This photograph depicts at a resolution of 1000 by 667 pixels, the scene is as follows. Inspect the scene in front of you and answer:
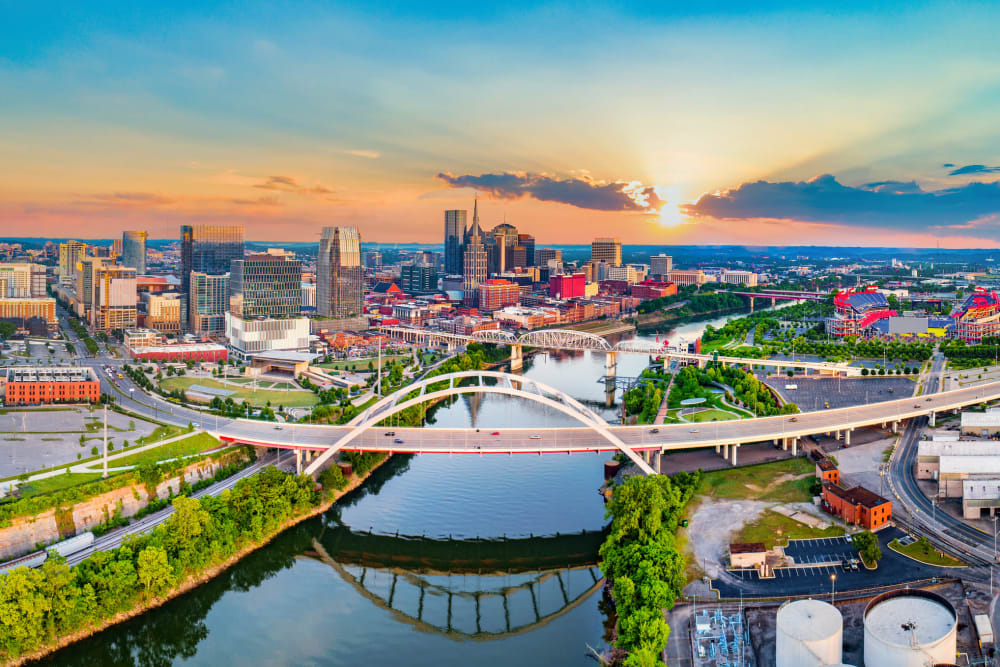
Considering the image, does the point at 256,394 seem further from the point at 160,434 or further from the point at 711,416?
the point at 711,416

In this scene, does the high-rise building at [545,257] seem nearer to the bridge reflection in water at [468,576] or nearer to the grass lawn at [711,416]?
the grass lawn at [711,416]

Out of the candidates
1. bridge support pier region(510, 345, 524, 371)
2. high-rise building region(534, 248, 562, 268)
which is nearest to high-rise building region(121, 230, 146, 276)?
bridge support pier region(510, 345, 524, 371)

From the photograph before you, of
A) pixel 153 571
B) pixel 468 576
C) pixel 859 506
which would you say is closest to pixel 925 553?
pixel 859 506

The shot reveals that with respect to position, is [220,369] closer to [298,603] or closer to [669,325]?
[298,603]

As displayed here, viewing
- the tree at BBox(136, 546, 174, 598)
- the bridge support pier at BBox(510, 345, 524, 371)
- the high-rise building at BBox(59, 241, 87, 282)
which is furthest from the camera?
the high-rise building at BBox(59, 241, 87, 282)

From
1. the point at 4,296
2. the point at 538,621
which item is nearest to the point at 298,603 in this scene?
the point at 538,621

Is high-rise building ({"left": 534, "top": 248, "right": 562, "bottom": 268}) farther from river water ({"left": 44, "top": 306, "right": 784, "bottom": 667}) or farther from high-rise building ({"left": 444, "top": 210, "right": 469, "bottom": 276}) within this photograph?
river water ({"left": 44, "top": 306, "right": 784, "bottom": 667})

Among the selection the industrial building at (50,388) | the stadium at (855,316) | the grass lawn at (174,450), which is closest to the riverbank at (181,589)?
the grass lawn at (174,450)
